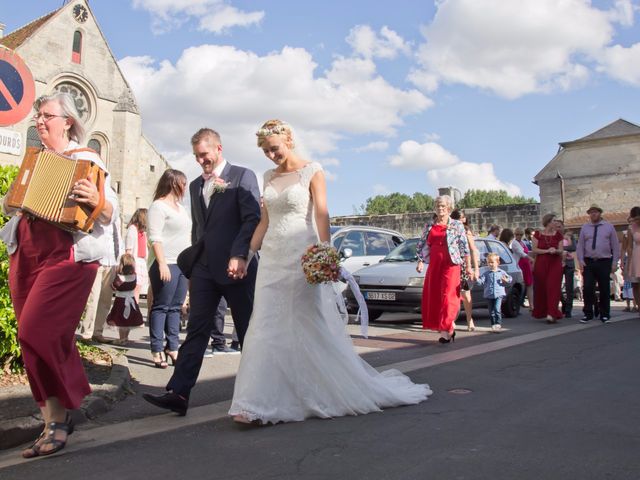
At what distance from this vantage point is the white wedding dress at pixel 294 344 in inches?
179

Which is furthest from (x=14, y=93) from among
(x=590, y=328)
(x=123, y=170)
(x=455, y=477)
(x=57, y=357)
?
(x=123, y=170)

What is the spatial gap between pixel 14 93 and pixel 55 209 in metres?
2.56

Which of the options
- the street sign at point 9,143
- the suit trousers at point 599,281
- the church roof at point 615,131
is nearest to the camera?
the street sign at point 9,143

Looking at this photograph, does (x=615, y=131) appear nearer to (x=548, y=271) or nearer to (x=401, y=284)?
(x=548, y=271)

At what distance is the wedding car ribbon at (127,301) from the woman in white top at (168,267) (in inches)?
46.1

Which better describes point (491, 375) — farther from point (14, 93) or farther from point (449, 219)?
point (14, 93)

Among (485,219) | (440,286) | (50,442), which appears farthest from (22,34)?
(50,442)

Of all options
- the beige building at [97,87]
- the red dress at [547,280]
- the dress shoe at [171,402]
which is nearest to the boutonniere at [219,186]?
the dress shoe at [171,402]

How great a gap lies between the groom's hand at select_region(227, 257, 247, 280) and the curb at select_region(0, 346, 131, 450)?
143 cm

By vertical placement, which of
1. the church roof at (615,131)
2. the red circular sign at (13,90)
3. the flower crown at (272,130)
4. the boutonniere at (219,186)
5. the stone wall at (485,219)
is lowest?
the boutonniere at (219,186)

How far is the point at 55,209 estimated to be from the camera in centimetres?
383

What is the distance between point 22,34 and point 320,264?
41545mm

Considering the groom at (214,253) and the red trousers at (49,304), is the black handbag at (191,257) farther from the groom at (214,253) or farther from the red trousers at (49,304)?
the red trousers at (49,304)

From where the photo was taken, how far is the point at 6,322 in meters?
5.28
